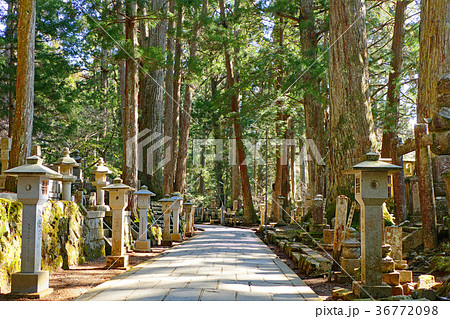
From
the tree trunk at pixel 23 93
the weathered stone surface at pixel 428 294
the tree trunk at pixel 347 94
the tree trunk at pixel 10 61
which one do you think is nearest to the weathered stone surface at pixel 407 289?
the weathered stone surface at pixel 428 294

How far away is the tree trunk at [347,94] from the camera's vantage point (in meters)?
10.1

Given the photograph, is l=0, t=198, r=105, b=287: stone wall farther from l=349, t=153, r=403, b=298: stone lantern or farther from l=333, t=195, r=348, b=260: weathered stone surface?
l=333, t=195, r=348, b=260: weathered stone surface

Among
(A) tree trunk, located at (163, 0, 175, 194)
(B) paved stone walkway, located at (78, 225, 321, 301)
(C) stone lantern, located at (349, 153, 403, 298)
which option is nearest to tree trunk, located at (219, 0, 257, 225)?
(A) tree trunk, located at (163, 0, 175, 194)

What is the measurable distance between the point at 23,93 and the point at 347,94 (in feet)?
27.4

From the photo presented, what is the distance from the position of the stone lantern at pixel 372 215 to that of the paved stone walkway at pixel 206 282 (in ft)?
2.52

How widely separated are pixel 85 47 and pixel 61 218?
14050mm

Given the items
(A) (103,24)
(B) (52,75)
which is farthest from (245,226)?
(A) (103,24)

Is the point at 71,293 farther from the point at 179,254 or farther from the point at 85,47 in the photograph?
the point at 85,47

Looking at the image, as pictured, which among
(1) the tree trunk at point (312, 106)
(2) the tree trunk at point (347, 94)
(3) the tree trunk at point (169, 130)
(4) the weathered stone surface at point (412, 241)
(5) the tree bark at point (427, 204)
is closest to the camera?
(5) the tree bark at point (427, 204)

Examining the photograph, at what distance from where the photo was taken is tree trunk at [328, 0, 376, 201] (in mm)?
10125

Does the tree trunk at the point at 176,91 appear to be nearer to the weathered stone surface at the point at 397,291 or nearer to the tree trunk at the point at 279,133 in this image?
the tree trunk at the point at 279,133

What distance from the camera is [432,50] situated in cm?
962

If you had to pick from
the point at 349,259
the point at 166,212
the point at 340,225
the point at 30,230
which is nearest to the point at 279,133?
the point at 166,212

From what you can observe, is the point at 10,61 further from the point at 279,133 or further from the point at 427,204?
the point at 427,204
